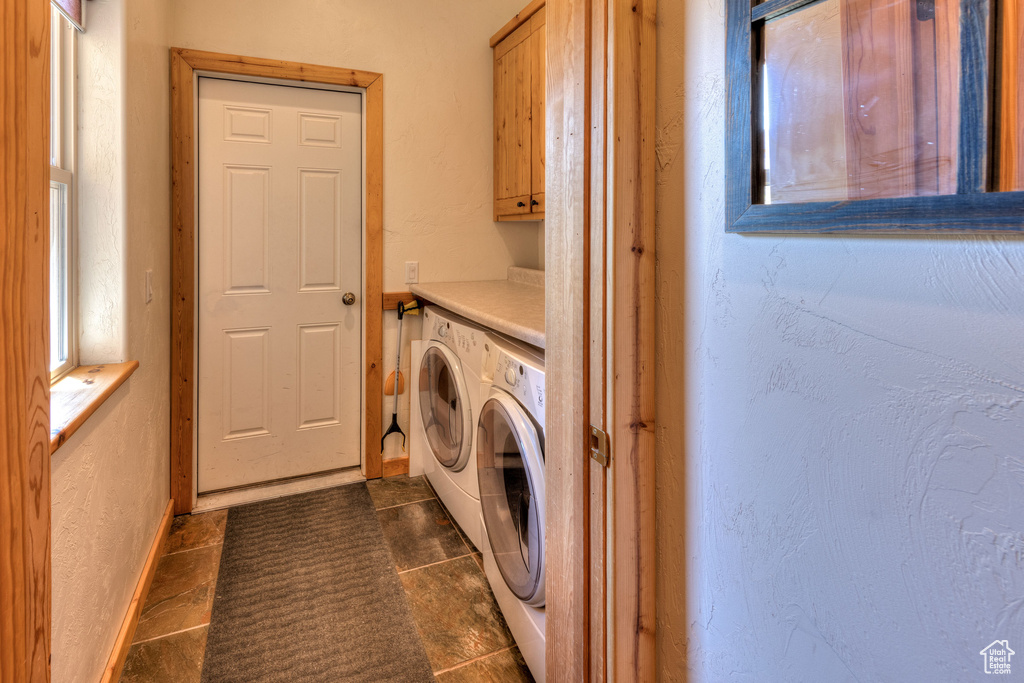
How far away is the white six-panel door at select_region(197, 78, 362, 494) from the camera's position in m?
2.49

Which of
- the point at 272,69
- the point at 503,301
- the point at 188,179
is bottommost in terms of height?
the point at 503,301

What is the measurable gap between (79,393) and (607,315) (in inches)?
51.2

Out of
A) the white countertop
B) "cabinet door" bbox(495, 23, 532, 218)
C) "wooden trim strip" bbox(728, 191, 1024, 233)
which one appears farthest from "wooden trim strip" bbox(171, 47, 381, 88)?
"wooden trim strip" bbox(728, 191, 1024, 233)

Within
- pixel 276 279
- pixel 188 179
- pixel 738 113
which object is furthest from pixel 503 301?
pixel 738 113

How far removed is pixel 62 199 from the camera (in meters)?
1.49

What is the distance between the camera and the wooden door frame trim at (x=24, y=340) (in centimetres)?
49

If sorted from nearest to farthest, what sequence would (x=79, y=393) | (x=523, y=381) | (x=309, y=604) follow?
(x=79, y=393) → (x=523, y=381) → (x=309, y=604)

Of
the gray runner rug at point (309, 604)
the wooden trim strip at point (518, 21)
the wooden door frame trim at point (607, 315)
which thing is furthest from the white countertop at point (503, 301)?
Answer: the wooden trim strip at point (518, 21)

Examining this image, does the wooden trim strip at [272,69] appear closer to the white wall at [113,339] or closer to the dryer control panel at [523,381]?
the white wall at [113,339]

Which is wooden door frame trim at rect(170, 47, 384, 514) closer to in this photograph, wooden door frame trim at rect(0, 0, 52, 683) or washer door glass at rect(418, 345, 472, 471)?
→ washer door glass at rect(418, 345, 472, 471)

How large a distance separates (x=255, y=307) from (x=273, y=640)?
4.88ft

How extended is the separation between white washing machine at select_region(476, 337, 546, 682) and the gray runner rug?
1.00 feet

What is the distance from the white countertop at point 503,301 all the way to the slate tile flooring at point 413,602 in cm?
90

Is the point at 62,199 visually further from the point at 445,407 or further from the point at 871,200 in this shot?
the point at 871,200
